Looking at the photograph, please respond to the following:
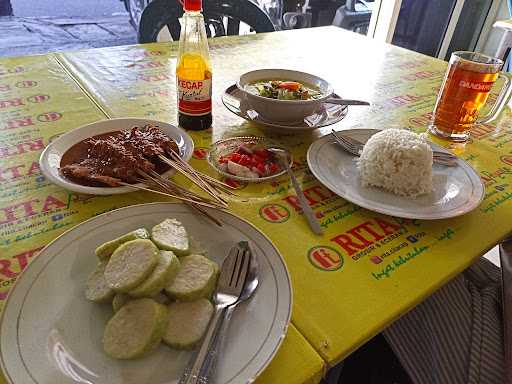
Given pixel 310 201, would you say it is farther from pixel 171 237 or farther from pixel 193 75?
pixel 193 75

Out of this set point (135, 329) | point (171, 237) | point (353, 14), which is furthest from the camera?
point (353, 14)

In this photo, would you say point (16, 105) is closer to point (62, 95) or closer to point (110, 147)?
point (62, 95)

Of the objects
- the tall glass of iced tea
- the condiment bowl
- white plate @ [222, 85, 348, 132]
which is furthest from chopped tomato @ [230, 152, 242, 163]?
the tall glass of iced tea

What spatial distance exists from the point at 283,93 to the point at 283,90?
0.06 ft

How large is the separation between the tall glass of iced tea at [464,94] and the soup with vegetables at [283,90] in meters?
0.32

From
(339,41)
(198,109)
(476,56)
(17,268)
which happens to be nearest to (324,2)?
(339,41)

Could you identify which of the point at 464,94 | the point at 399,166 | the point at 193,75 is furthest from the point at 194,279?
the point at 464,94

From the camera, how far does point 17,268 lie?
54 cm

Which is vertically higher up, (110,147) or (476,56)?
(476,56)

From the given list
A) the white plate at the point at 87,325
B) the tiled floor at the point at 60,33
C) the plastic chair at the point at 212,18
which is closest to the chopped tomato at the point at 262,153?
the white plate at the point at 87,325

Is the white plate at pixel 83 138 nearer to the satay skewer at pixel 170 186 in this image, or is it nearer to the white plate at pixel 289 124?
the satay skewer at pixel 170 186

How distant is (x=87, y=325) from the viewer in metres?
0.45

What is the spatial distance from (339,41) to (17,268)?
1594 millimetres

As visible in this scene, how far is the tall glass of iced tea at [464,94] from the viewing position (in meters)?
0.93
